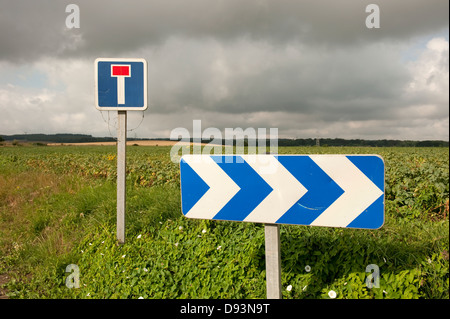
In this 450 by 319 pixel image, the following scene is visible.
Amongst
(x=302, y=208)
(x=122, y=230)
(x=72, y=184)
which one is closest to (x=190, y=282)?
(x=122, y=230)

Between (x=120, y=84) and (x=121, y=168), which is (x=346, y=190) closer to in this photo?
(x=121, y=168)

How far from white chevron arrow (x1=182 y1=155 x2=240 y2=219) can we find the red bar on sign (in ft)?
7.62

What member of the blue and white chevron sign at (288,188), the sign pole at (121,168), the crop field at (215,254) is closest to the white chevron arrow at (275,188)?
the blue and white chevron sign at (288,188)

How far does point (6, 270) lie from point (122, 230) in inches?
76.4

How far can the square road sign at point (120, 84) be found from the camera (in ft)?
→ 13.1

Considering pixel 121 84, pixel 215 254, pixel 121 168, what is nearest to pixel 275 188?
pixel 215 254

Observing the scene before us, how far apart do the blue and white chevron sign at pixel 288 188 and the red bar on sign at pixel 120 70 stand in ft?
7.62

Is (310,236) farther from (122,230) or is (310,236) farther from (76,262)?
(76,262)

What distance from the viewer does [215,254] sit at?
11.4 feet

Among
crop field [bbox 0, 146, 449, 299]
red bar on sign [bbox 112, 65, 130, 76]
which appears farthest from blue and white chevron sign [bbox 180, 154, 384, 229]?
red bar on sign [bbox 112, 65, 130, 76]

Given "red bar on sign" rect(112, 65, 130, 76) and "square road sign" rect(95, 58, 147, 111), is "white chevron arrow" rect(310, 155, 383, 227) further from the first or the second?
"red bar on sign" rect(112, 65, 130, 76)

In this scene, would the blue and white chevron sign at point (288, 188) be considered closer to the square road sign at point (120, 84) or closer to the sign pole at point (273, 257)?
the sign pole at point (273, 257)

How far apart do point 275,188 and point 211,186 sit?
1.58ft
